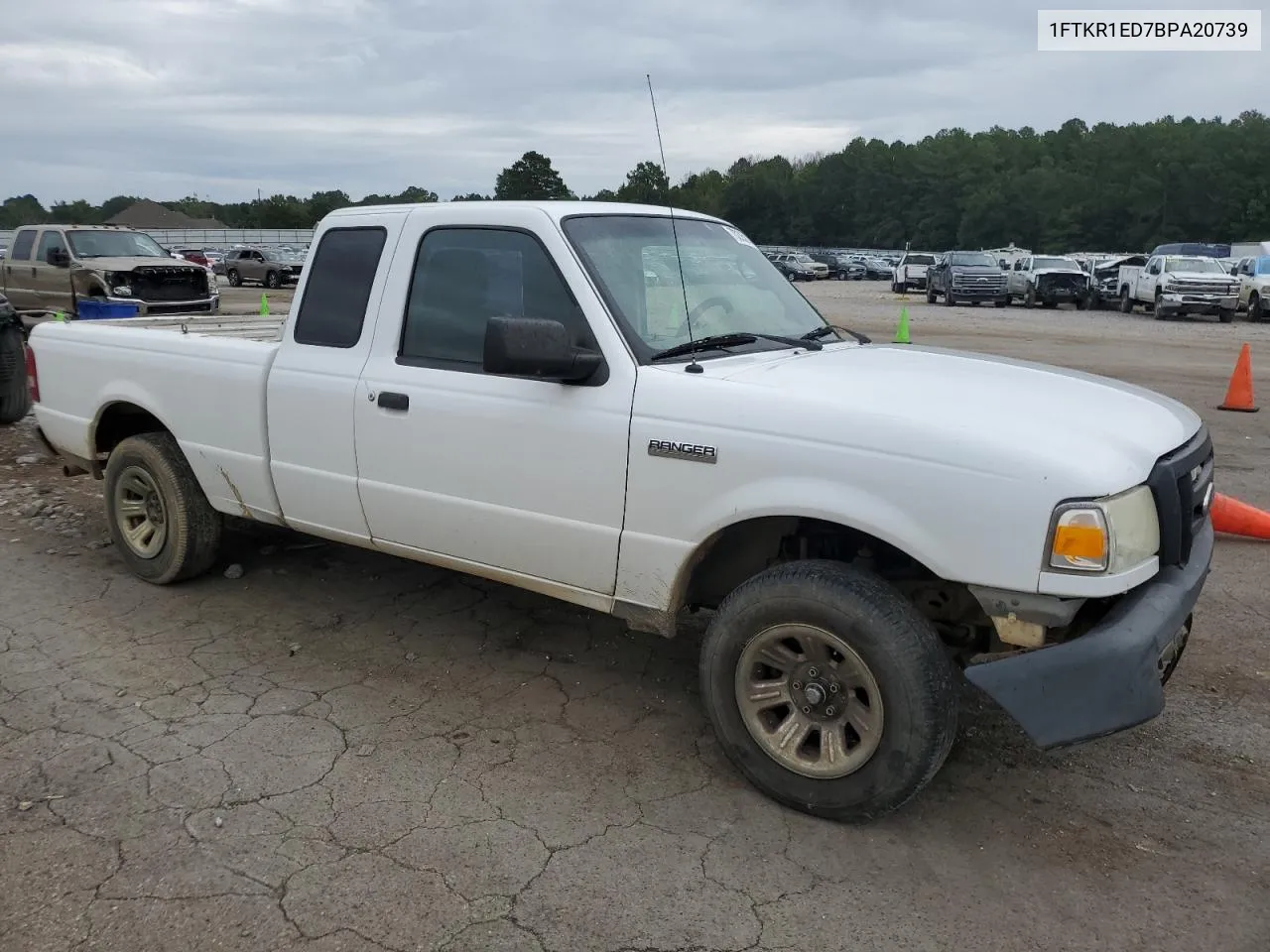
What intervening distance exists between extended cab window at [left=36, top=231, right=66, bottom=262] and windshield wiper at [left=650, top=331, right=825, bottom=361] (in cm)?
1683

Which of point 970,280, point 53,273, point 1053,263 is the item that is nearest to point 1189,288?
point 1053,263

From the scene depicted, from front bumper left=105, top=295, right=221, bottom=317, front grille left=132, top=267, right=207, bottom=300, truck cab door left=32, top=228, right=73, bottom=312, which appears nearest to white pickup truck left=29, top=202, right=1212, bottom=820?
front bumper left=105, top=295, right=221, bottom=317

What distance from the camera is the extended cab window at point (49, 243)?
17.1 metres

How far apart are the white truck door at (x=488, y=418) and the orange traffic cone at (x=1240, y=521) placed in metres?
4.54

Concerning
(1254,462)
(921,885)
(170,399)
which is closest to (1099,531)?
(921,885)

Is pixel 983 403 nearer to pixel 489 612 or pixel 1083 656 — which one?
pixel 1083 656

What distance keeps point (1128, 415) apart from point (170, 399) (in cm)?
427

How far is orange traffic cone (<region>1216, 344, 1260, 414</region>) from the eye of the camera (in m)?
11.4

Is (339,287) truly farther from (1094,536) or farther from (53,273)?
(53,273)

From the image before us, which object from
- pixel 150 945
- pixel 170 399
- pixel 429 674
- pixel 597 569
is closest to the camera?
pixel 150 945

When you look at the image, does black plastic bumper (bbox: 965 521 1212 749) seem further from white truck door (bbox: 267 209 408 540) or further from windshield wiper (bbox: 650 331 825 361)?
white truck door (bbox: 267 209 408 540)

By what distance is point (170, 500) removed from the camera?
5145mm

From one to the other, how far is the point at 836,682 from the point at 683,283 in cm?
165

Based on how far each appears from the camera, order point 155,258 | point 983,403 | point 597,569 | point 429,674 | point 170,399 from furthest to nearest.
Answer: point 155,258 < point 170,399 < point 429,674 < point 597,569 < point 983,403
